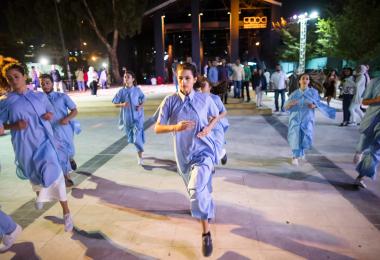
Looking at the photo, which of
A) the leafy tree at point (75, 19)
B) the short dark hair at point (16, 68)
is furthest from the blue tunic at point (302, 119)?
the leafy tree at point (75, 19)

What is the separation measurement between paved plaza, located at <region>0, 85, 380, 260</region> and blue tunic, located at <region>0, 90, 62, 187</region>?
799 mm

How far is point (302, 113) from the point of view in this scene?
5859 millimetres

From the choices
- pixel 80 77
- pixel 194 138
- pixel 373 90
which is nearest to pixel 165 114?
pixel 194 138

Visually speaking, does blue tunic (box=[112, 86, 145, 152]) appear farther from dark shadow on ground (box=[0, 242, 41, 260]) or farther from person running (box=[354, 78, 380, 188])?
person running (box=[354, 78, 380, 188])

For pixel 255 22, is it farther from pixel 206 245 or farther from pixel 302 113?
pixel 206 245

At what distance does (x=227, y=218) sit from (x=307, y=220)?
0.98 m

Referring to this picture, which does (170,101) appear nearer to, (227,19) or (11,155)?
(11,155)

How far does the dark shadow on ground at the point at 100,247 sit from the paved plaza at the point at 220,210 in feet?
0.04

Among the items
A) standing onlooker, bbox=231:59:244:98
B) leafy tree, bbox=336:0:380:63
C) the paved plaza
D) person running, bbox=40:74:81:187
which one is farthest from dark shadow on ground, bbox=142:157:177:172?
leafy tree, bbox=336:0:380:63

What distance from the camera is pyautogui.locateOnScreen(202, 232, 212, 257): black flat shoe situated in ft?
10.8

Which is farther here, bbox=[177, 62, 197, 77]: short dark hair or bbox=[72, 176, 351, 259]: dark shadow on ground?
bbox=[72, 176, 351, 259]: dark shadow on ground

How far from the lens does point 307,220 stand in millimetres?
3951

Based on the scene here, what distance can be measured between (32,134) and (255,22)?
2797 centimetres

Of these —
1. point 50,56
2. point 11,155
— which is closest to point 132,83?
point 11,155
